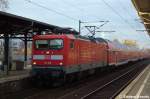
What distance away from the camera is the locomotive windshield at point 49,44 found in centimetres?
2342

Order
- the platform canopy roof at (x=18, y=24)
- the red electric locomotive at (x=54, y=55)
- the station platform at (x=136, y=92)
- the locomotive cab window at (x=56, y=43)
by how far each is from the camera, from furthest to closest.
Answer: the platform canopy roof at (x=18, y=24), the locomotive cab window at (x=56, y=43), the red electric locomotive at (x=54, y=55), the station platform at (x=136, y=92)

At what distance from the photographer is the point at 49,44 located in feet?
77.4

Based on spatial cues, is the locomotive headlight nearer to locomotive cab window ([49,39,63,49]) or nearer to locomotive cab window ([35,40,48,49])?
locomotive cab window ([49,39,63,49])

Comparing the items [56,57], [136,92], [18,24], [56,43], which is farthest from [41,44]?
[136,92]

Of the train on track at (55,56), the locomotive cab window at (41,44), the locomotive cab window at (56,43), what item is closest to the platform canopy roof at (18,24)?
the train on track at (55,56)

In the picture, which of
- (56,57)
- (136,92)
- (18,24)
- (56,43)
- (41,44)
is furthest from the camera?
(18,24)

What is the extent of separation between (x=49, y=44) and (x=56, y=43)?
0.42m

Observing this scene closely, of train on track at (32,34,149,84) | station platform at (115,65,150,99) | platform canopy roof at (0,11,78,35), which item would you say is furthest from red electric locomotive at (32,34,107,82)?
station platform at (115,65,150,99)

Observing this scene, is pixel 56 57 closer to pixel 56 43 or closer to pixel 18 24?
pixel 56 43

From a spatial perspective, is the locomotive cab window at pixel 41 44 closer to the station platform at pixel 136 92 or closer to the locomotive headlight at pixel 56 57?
the locomotive headlight at pixel 56 57

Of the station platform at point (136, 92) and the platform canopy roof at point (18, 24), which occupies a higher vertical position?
the platform canopy roof at point (18, 24)

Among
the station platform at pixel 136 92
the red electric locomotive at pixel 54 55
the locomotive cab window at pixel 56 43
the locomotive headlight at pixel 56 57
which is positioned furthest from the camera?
the locomotive cab window at pixel 56 43

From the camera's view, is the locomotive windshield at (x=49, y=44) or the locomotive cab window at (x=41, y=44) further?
the locomotive cab window at (x=41, y=44)

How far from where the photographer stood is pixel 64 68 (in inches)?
901
